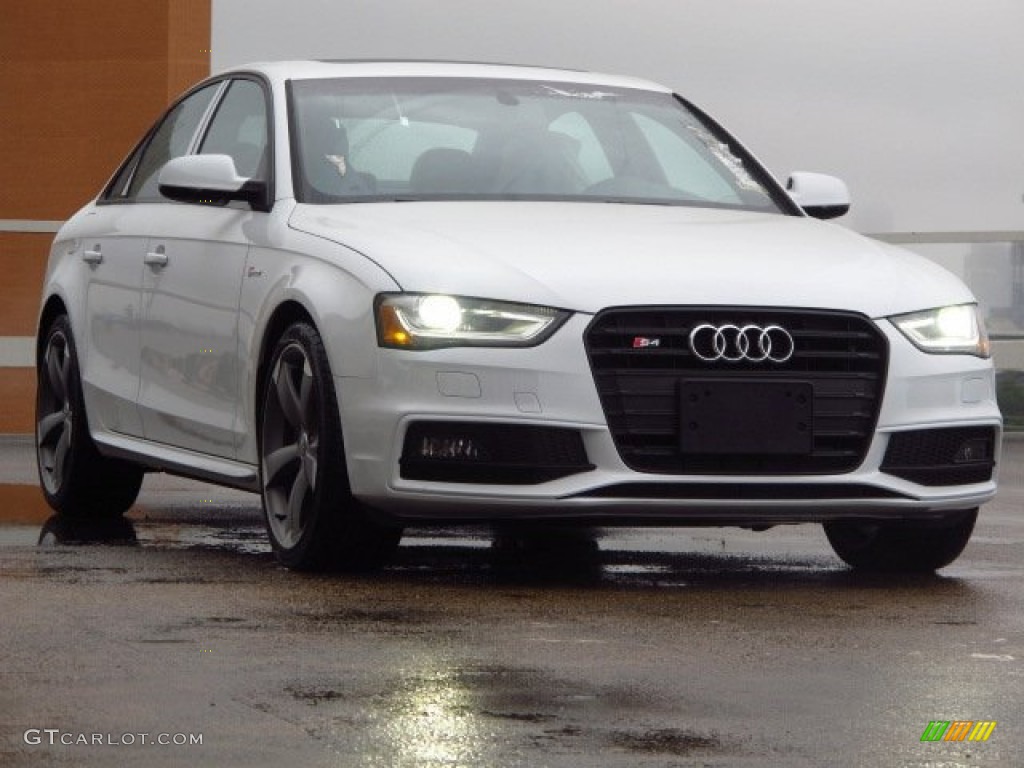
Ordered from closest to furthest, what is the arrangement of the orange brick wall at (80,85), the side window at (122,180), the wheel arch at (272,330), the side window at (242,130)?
the wheel arch at (272,330) < the side window at (242,130) < the side window at (122,180) < the orange brick wall at (80,85)

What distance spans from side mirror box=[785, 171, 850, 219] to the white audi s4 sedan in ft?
0.04

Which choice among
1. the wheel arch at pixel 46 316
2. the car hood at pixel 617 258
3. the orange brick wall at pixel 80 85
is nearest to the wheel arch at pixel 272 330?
the car hood at pixel 617 258

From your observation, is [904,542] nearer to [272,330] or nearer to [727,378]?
[727,378]

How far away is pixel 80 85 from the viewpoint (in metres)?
20.8

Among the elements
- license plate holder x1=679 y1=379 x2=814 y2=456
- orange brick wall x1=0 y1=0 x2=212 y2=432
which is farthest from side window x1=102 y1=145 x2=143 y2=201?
orange brick wall x1=0 y1=0 x2=212 y2=432

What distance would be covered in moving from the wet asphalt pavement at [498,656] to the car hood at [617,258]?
82 centimetres

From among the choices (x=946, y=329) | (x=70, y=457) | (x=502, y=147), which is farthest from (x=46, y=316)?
(x=946, y=329)

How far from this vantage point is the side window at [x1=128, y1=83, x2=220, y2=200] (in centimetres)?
995

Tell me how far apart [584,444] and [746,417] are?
449mm

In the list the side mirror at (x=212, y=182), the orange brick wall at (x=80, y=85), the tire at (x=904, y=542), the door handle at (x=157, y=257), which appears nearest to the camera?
the tire at (x=904, y=542)

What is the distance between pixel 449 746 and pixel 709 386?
2.69 meters

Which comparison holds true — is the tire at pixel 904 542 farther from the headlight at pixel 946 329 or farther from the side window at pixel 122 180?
the side window at pixel 122 180

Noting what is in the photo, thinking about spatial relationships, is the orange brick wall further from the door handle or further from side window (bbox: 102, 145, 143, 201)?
the door handle

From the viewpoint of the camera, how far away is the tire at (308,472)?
778 centimetres
